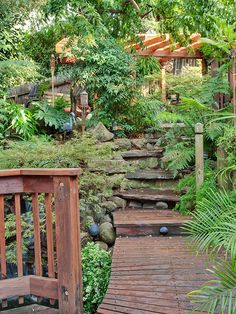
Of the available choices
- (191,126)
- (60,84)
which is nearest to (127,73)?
(191,126)

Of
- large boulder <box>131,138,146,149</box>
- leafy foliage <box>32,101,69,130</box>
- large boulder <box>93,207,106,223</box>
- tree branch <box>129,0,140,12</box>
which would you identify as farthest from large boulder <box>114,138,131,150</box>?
tree branch <box>129,0,140,12</box>

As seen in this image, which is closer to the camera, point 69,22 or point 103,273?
point 103,273

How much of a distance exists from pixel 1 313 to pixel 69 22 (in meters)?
4.80

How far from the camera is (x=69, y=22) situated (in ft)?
18.1

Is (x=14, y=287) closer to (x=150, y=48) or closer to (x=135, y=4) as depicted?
(x=135, y=4)

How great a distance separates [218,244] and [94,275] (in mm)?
1304

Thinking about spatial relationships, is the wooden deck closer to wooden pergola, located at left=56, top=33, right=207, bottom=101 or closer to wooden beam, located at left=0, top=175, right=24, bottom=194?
wooden beam, located at left=0, top=175, right=24, bottom=194

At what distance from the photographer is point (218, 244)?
192cm

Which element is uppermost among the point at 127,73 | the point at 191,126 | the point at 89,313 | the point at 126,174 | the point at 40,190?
the point at 127,73

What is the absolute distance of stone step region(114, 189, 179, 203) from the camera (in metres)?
3.94

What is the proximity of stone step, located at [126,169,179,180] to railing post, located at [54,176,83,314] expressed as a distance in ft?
8.30

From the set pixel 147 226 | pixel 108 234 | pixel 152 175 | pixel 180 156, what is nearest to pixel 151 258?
pixel 147 226

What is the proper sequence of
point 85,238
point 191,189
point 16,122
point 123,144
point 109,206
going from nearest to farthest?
point 85,238
point 191,189
point 109,206
point 123,144
point 16,122

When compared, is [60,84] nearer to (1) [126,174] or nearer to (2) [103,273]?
(1) [126,174]
